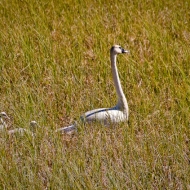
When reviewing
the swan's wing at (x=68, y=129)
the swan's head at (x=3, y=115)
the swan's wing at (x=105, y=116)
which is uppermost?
the swan's head at (x=3, y=115)

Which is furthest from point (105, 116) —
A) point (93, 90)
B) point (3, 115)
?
point (3, 115)

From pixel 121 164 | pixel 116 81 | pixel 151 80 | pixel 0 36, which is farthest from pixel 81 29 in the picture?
pixel 121 164

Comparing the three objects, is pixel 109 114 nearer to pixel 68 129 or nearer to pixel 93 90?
pixel 68 129

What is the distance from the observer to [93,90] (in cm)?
594

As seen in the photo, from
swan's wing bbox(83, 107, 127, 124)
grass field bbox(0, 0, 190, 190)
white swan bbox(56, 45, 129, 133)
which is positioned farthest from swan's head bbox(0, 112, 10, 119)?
swan's wing bbox(83, 107, 127, 124)

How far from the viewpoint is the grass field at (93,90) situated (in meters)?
4.41

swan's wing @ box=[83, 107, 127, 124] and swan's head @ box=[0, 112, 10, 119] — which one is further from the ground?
swan's head @ box=[0, 112, 10, 119]

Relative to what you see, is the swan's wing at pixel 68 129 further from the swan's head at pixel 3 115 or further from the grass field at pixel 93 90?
the swan's head at pixel 3 115

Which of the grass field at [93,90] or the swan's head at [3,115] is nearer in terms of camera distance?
the grass field at [93,90]

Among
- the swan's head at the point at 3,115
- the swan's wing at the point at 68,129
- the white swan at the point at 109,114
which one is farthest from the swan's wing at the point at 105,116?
the swan's head at the point at 3,115

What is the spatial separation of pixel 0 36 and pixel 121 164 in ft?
12.8

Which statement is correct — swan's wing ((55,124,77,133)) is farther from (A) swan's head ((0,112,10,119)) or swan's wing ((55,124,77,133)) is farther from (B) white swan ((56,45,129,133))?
(A) swan's head ((0,112,10,119))

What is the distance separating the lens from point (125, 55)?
23.4ft

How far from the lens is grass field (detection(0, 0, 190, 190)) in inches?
174
